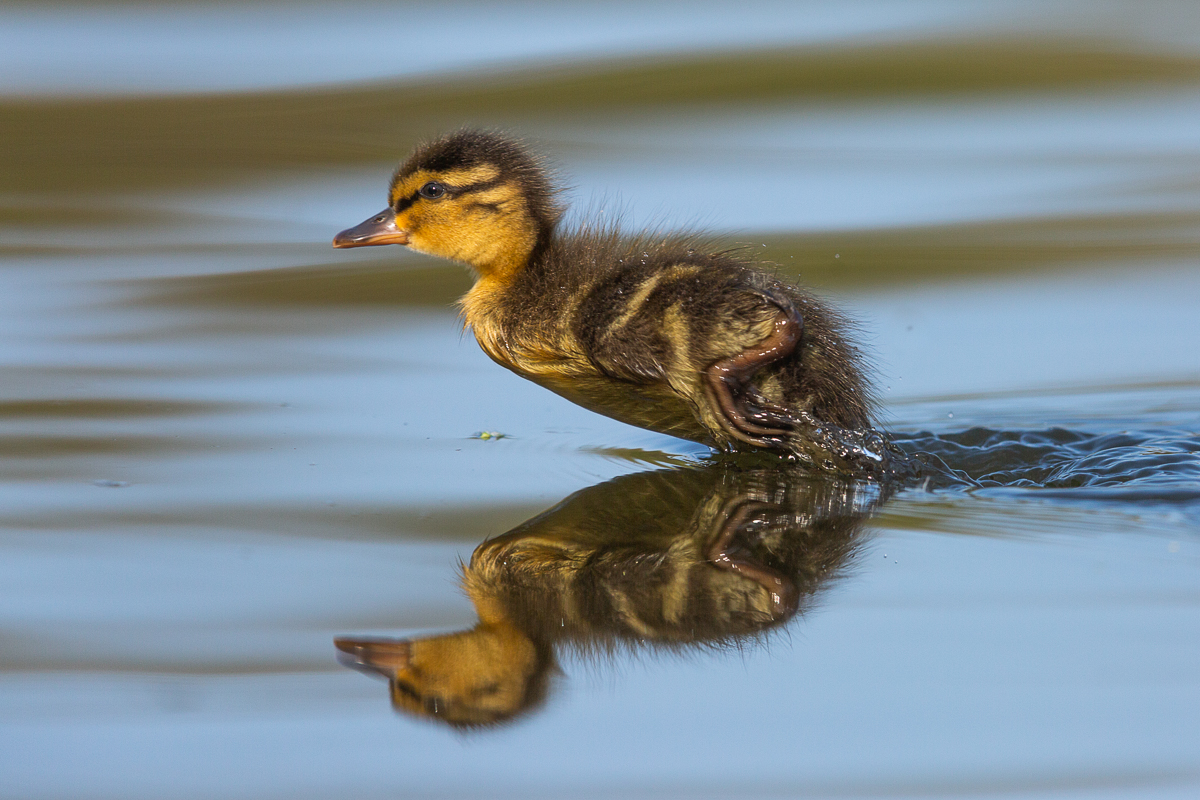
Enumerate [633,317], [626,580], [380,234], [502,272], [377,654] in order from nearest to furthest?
[377,654]
[626,580]
[633,317]
[502,272]
[380,234]

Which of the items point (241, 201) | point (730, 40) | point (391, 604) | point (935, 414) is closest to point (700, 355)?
point (935, 414)

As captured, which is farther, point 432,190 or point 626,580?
point 432,190

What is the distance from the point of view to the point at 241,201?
18.5 ft

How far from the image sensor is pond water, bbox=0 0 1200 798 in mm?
1917

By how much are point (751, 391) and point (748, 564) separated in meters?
0.82

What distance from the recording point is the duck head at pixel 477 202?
11.6 ft

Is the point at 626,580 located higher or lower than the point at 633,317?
lower

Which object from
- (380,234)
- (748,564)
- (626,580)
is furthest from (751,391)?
(380,234)

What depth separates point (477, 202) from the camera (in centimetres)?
357

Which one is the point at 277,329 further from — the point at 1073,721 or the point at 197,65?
the point at 1073,721

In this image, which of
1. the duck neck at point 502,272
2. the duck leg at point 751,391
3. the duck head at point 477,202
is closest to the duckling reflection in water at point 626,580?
the duck leg at point 751,391

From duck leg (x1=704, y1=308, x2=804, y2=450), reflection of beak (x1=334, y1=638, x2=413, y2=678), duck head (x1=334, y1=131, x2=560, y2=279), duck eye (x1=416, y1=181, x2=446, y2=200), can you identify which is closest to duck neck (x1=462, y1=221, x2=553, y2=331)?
duck head (x1=334, y1=131, x2=560, y2=279)

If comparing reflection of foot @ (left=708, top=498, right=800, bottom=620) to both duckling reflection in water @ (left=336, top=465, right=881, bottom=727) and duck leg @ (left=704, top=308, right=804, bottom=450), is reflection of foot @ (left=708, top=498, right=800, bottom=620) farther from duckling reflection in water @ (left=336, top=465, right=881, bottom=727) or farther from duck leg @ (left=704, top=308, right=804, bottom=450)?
duck leg @ (left=704, top=308, right=804, bottom=450)

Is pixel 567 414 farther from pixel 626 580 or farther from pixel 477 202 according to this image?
pixel 626 580
